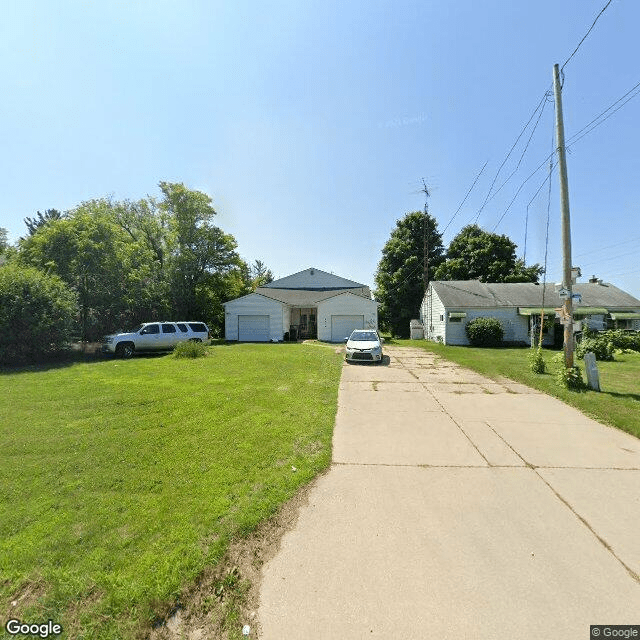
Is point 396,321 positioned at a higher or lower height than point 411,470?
higher

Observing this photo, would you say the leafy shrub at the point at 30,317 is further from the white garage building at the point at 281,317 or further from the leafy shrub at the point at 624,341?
the leafy shrub at the point at 624,341

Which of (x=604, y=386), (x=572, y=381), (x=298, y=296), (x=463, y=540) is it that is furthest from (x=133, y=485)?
(x=298, y=296)

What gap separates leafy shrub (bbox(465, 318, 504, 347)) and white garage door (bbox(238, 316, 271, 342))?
14133mm

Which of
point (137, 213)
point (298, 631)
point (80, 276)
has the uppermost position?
point (137, 213)

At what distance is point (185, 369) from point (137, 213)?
22.4 meters

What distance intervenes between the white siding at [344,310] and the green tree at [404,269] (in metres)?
9.39

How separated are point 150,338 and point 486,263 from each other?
106 ft

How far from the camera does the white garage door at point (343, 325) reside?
Result: 21984mm

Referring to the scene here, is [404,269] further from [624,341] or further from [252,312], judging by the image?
[624,341]

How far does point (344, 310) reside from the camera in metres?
22.1

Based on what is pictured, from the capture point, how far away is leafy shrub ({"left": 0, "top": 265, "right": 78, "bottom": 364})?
12711 millimetres

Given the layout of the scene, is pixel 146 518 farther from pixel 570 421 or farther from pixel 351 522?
pixel 570 421

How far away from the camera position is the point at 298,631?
2010 mm

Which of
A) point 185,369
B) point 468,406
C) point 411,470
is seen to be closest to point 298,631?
point 411,470
